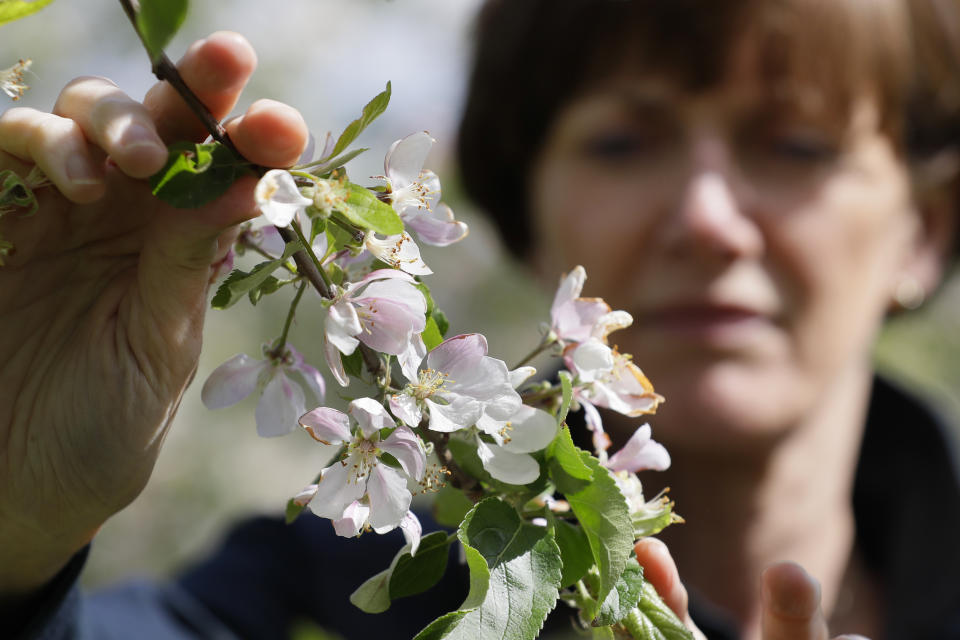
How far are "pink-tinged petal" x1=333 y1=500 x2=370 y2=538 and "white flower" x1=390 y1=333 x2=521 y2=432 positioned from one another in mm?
65

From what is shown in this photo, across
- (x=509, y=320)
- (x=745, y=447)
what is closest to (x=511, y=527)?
(x=745, y=447)

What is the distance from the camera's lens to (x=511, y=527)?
49cm

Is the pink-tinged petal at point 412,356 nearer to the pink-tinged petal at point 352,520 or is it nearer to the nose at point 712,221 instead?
the pink-tinged petal at point 352,520

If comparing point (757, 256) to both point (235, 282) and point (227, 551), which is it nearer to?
point (235, 282)

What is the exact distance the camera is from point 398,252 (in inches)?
19.3

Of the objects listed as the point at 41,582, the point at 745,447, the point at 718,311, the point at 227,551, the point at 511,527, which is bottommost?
the point at 227,551

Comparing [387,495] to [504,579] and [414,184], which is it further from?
[414,184]

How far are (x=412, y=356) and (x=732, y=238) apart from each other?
1.02 m

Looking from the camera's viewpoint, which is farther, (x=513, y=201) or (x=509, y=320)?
(x=509, y=320)

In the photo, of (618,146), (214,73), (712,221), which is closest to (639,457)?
(214,73)

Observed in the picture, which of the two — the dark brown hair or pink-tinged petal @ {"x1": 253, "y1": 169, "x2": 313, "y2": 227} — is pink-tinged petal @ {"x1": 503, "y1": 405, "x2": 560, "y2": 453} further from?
the dark brown hair

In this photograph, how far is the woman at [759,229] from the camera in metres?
1.45

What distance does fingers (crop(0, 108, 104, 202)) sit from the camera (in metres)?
0.51

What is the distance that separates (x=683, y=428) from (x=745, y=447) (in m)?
0.17
